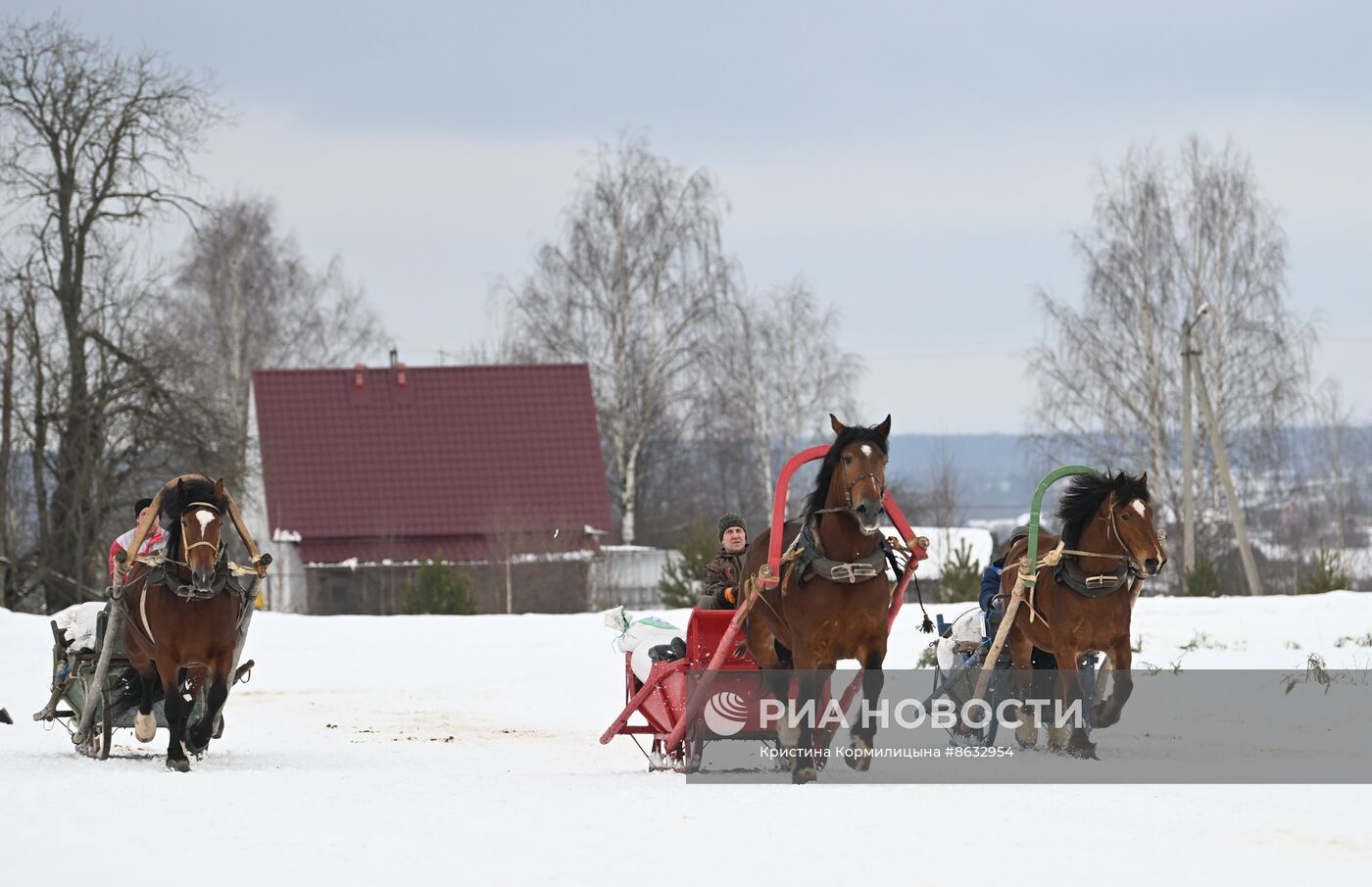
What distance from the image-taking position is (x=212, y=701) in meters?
11.9

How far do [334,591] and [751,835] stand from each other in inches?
1376

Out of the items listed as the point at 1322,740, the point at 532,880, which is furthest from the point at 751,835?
the point at 1322,740

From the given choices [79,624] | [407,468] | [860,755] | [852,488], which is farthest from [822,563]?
[407,468]

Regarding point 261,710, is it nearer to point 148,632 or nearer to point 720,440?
point 148,632

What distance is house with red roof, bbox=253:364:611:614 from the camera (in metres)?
41.6

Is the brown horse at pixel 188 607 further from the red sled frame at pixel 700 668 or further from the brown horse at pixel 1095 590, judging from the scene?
the brown horse at pixel 1095 590

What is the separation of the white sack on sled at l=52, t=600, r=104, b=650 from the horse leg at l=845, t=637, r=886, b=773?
18.3ft

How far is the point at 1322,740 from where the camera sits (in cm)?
1284

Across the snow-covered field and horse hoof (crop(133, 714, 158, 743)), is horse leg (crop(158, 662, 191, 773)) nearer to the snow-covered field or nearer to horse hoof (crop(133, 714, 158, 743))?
the snow-covered field

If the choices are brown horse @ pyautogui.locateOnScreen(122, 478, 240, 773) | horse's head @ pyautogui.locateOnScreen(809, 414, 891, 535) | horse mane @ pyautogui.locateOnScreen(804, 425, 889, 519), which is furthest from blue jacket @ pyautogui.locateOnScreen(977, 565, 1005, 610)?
brown horse @ pyautogui.locateOnScreen(122, 478, 240, 773)

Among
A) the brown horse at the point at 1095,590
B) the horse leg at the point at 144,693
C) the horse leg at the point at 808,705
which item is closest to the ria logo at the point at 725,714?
the horse leg at the point at 808,705

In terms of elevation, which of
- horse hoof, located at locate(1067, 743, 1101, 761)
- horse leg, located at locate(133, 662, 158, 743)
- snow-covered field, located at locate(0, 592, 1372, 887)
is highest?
horse leg, located at locate(133, 662, 158, 743)

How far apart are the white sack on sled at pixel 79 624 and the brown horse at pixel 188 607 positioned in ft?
3.65

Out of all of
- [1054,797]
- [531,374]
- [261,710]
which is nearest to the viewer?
[1054,797]
